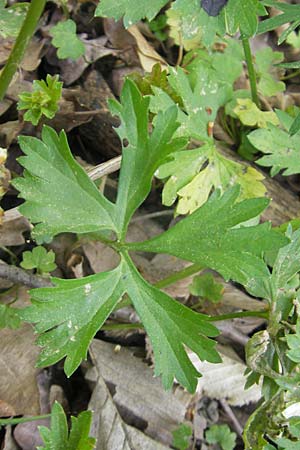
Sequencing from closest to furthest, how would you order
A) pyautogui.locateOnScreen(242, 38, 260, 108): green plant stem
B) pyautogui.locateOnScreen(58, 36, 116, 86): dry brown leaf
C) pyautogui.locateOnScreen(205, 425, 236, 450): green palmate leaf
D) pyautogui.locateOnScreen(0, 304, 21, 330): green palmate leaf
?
pyautogui.locateOnScreen(0, 304, 21, 330): green palmate leaf → pyautogui.locateOnScreen(205, 425, 236, 450): green palmate leaf → pyautogui.locateOnScreen(242, 38, 260, 108): green plant stem → pyautogui.locateOnScreen(58, 36, 116, 86): dry brown leaf

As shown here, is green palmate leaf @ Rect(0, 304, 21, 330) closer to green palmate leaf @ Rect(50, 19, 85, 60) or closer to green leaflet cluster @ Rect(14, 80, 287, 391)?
green leaflet cluster @ Rect(14, 80, 287, 391)

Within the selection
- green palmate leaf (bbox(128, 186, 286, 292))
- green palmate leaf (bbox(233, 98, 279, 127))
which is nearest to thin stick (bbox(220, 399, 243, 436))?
green palmate leaf (bbox(128, 186, 286, 292))

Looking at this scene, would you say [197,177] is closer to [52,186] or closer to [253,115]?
[253,115]

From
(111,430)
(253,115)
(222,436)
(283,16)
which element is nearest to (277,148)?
(253,115)

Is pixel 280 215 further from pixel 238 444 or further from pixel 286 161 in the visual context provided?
pixel 238 444

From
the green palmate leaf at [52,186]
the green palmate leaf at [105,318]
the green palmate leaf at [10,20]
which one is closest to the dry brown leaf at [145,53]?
the green palmate leaf at [10,20]

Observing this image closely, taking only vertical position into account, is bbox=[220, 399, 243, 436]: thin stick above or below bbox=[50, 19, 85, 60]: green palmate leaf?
below

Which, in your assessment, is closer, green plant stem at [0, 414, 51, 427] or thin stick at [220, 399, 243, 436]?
green plant stem at [0, 414, 51, 427]
